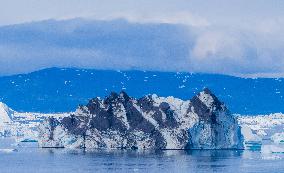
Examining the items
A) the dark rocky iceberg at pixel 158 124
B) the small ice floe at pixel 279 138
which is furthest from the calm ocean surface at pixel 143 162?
the small ice floe at pixel 279 138

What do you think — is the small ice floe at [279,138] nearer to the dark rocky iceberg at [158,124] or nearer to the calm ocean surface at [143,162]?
the dark rocky iceberg at [158,124]

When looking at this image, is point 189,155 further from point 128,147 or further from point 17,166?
point 17,166

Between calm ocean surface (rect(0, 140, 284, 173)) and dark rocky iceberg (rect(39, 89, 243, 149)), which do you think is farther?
dark rocky iceberg (rect(39, 89, 243, 149))

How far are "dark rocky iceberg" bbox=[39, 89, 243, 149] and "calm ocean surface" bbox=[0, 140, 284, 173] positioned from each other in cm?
210

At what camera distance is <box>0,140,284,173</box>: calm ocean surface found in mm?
84688

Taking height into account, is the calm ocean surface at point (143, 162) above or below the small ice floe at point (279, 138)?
below

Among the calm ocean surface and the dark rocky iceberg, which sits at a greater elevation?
the dark rocky iceberg

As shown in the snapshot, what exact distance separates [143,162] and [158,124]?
68.1ft

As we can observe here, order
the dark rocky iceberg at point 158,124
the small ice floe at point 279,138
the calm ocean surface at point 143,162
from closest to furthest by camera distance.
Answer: the calm ocean surface at point 143,162 < the dark rocky iceberg at point 158,124 < the small ice floe at point 279,138

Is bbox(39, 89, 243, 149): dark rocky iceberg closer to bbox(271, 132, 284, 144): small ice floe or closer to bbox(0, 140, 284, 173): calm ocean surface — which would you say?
bbox(0, 140, 284, 173): calm ocean surface

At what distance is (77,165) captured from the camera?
297 ft

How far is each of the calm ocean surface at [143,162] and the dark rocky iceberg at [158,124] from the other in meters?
2.10

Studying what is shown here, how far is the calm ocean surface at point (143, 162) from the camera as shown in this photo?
84.7m

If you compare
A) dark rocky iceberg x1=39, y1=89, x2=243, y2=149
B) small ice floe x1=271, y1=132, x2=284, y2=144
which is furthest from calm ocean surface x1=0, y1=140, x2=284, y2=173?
small ice floe x1=271, y1=132, x2=284, y2=144
